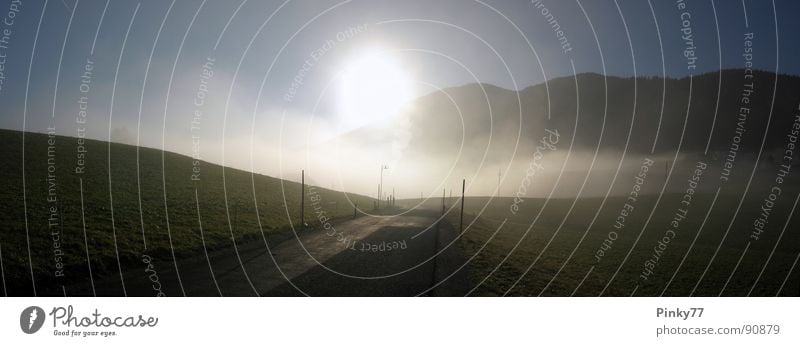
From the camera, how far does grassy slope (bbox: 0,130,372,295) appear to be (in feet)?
60.0

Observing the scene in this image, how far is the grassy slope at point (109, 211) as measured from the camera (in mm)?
18281

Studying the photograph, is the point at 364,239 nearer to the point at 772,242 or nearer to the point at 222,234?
the point at 222,234

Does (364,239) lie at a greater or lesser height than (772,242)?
greater

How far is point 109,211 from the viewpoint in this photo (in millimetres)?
31797

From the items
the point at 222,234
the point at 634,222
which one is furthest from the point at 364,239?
the point at 634,222

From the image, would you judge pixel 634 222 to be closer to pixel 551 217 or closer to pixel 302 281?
pixel 551 217

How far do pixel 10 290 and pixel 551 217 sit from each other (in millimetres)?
97302

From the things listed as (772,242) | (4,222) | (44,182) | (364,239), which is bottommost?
(772,242)

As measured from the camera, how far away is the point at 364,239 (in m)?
34.9

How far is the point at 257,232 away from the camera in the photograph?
106ft

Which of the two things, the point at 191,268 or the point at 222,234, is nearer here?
the point at 191,268
